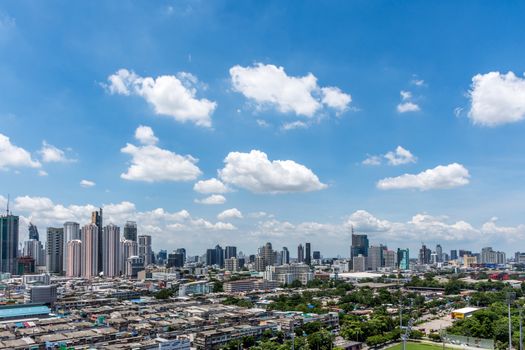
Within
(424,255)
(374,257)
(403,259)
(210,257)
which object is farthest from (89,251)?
(424,255)

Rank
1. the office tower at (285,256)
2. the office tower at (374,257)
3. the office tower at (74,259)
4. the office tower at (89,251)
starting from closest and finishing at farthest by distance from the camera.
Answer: the office tower at (89,251), the office tower at (74,259), the office tower at (374,257), the office tower at (285,256)

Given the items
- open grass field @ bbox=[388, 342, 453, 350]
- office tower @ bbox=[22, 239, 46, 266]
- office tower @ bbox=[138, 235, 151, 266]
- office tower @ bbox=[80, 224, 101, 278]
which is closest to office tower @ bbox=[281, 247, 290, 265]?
office tower @ bbox=[138, 235, 151, 266]

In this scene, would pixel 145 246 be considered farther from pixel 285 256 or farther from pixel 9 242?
pixel 285 256

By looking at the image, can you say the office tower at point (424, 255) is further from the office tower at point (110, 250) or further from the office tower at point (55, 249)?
the office tower at point (55, 249)

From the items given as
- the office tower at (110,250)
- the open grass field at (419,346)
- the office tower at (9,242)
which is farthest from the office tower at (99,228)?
the open grass field at (419,346)

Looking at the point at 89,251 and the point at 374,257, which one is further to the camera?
the point at 374,257

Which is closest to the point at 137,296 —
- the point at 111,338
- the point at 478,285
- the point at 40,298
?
the point at 40,298

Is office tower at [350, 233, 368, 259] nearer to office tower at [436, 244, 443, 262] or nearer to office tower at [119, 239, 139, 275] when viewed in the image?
office tower at [436, 244, 443, 262]
